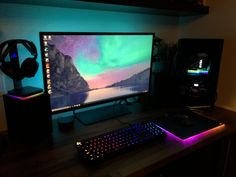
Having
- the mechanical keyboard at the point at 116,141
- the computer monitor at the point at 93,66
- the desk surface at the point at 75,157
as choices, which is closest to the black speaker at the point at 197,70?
the computer monitor at the point at 93,66

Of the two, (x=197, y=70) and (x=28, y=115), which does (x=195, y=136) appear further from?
(x=28, y=115)

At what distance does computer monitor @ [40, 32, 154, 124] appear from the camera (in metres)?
0.96

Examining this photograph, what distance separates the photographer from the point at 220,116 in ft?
4.09

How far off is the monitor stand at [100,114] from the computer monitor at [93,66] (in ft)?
0.28

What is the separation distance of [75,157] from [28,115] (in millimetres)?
272

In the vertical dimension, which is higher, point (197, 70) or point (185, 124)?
point (197, 70)

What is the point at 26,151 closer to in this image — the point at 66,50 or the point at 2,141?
the point at 2,141

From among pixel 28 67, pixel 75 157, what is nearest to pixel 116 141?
pixel 75 157

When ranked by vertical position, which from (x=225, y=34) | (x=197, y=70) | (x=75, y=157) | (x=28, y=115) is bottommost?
(x=75, y=157)

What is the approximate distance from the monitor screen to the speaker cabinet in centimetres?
8

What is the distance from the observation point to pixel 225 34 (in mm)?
1349

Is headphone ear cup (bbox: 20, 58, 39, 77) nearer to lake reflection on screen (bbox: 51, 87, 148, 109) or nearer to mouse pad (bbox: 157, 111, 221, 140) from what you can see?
lake reflection on screen (bbox: 51, 87, 148, 109)

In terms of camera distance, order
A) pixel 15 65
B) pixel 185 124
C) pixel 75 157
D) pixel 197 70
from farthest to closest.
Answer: pixel 197 70 → pixel 185 124 → pixel 15 65 → pixel 75 157

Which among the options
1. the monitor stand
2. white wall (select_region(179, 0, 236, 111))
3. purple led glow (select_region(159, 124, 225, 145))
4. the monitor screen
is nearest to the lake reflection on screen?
the monitor screen
